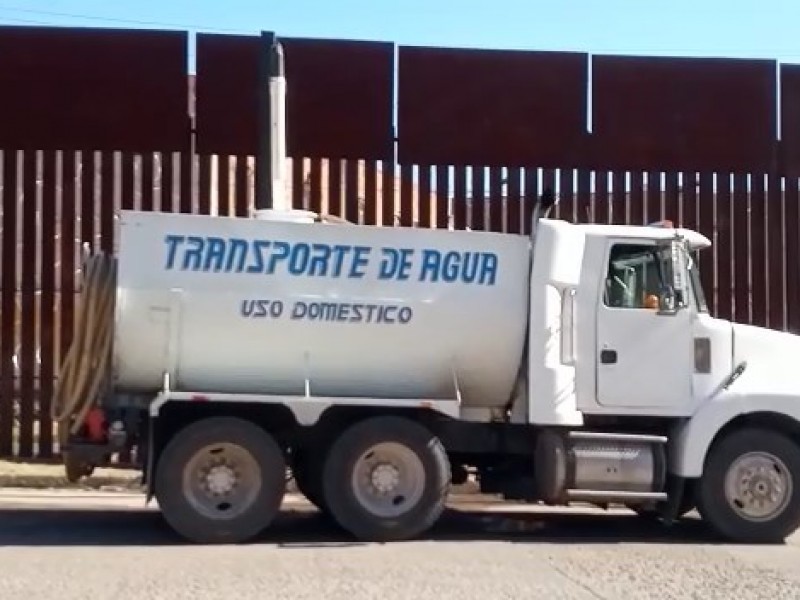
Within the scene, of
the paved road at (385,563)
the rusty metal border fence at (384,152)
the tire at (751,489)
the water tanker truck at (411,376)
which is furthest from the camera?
the rusty metal border fence at (384,152)

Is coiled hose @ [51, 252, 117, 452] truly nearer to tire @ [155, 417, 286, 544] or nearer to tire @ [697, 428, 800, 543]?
tire @ [155, 417, 286, 544]

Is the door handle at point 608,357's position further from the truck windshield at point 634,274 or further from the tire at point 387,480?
the tire at point 387,480

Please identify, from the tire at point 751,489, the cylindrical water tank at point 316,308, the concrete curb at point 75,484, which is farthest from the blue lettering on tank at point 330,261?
the concrete curb at point 75,484

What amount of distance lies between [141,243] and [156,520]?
3062 mm

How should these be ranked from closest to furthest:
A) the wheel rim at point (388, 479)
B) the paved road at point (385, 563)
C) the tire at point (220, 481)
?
1. the paved road at point (385, 563)
2. the tire at point (220, 481)
3. the wheel rim at point (388, 479)

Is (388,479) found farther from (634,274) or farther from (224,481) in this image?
(634,274)

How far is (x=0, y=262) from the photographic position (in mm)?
16500

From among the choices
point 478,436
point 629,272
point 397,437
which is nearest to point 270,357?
point 397,437

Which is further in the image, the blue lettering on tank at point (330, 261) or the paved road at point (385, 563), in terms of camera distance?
the blue lettering on tank at point (330, 261)

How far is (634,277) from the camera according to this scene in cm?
1270

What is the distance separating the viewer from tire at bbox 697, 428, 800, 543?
1245cm

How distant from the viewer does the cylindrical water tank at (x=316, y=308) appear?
11.8 metres

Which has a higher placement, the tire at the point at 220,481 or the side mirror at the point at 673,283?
the side mirror at the point at 673,283

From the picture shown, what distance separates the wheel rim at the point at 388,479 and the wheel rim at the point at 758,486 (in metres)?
2.81
